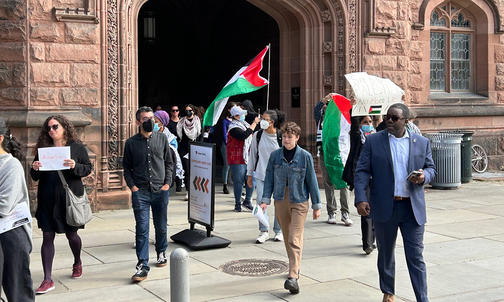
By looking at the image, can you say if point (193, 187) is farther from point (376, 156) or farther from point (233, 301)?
point (376, 156)

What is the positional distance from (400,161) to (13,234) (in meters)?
3.39

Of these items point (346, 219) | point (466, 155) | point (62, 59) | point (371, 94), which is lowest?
point (346, 219)

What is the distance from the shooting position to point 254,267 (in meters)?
8.28

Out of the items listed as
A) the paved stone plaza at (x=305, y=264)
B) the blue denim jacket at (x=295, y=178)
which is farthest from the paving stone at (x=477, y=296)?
the blue denim jacket at (x=295, y=178)

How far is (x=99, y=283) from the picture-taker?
7.65 m

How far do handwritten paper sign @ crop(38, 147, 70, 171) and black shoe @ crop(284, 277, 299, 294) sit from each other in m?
2.59

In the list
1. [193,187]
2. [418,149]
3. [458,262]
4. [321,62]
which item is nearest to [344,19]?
[321,62]

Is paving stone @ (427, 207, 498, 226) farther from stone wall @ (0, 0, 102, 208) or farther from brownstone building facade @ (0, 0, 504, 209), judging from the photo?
stone wall @ (0, 0, 102, 208)

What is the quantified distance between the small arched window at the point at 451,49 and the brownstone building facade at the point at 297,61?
Answer: 27mm

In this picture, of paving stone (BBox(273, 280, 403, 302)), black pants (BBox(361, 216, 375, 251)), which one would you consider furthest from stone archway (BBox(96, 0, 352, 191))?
paving stone (BBox(273, 280, 403, 302))

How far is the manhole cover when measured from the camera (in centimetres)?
802

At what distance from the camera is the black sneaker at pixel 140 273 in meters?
7.63

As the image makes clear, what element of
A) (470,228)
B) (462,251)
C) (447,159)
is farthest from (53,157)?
(447,159)

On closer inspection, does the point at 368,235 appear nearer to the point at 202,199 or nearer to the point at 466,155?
the point at 202,199
